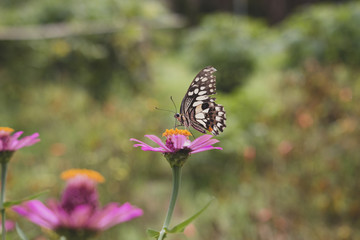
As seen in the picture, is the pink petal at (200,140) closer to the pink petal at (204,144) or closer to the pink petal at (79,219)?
the pink petal at (204,144)

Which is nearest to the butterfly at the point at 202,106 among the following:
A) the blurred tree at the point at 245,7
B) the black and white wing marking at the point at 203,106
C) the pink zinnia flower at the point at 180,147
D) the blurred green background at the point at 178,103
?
the black and white wing marking at the point at 203,106

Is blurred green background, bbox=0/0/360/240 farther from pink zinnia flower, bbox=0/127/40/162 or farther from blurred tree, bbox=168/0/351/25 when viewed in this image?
blurred tree, bbox=168/0/351/25

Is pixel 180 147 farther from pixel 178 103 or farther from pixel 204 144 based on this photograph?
pixel 178 103

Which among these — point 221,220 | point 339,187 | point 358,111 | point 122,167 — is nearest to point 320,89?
point 358,111

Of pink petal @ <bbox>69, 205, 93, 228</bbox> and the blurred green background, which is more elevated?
the blurred green background

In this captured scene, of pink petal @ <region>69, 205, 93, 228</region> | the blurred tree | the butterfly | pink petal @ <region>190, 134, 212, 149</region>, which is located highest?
the blurred tree

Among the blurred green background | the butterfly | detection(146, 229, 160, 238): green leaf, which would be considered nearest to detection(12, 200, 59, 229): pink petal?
detection(146, 229, 160, 238): green leaf

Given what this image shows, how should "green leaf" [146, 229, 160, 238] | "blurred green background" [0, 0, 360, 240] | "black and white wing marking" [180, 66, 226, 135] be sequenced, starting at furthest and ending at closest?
1. "blurred green background" [0, 0, 360, 240]
2. "black and white wing marking" [180, 66, 226, 135]
3. "green leaf" [146, 229, 160, 238]
